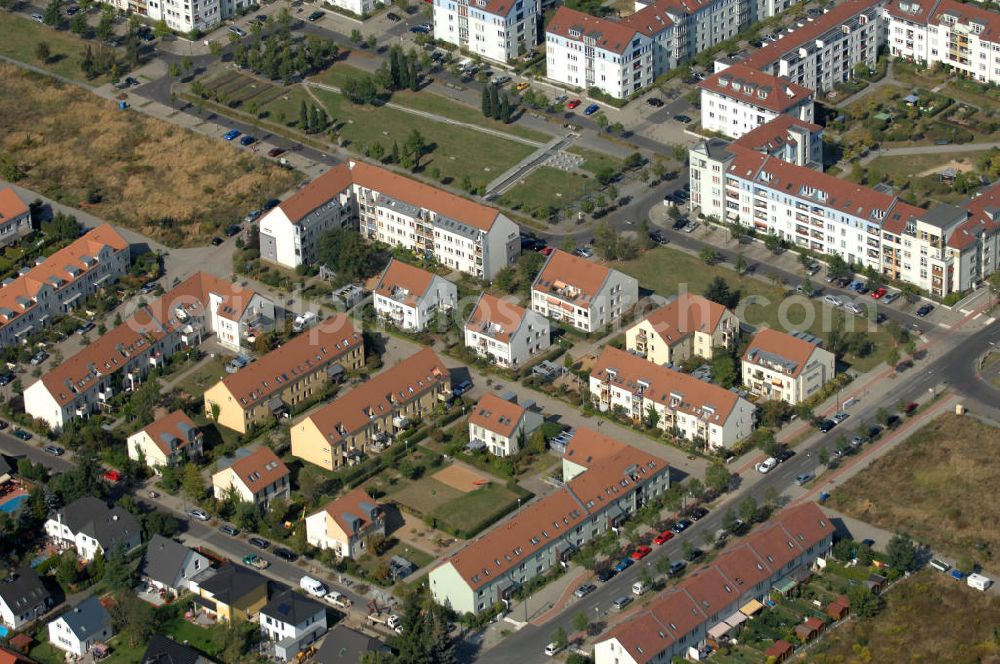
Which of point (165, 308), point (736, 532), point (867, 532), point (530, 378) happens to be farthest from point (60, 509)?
point (867, 532)

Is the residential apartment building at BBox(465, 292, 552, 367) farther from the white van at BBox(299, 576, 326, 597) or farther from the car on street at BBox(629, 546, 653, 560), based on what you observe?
the white van at BBox(299, 576, 326, 597)

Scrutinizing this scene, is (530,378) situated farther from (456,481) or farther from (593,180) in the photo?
(593,180)

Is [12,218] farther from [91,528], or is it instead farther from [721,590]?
[721,590]

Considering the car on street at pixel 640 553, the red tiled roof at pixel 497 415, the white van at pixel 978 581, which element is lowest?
the car on street at pixel 640 553

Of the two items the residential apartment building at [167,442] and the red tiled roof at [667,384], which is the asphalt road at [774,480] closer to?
the red tiled roof at [667,384]

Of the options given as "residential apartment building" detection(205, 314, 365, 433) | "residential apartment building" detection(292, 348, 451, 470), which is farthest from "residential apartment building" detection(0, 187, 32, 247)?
"residential apartment building" detection(292, 348, 451, 470)

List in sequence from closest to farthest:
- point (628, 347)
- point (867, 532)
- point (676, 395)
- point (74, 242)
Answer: point (867, 532)
point (676, 395)
point (628, 347)
point (74, 242)

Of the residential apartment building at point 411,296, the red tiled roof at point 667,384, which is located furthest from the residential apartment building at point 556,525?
the residential apartment building at point 411,296
